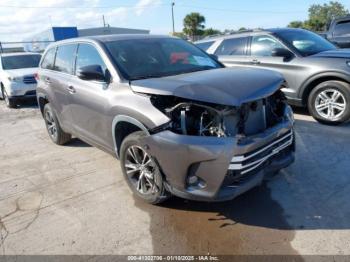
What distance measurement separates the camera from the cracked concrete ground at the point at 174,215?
293cm

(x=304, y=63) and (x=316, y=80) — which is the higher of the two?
(x=304, y=63)

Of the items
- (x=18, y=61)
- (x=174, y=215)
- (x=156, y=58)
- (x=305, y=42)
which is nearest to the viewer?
(x=174, y=215)

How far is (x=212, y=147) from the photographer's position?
275 centimetres

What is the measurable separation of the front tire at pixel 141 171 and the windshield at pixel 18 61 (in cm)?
924

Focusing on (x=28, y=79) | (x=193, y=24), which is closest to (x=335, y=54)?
(x=28, y=79)

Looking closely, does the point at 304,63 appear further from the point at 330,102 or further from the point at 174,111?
the point at 174,111

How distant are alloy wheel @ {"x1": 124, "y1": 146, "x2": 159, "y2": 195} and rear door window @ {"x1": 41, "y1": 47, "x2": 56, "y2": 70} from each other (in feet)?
9.03

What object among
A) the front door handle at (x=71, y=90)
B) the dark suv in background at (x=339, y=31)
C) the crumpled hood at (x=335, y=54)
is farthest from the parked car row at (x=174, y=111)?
the dark suv in background at (x=339, y=31)

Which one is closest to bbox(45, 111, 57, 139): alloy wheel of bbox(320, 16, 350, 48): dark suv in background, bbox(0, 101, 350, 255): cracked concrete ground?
bbox(0, 101, 350, 255): cracked concrete ground

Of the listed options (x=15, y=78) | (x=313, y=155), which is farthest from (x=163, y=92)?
(x=15, y=78)

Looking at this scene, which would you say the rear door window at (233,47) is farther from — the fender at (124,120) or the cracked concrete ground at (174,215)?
the fender at (124,120)

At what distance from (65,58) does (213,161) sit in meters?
3.30

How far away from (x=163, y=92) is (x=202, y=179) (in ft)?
2.86

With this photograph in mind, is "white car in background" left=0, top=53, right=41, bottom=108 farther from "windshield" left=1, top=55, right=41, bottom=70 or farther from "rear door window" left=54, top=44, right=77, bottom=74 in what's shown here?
"rear door window" left=54, top=44, right=77, bottom=74
